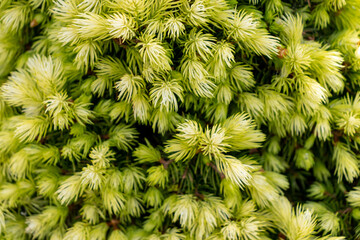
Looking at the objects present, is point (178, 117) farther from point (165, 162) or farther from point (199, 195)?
point (199, 195)

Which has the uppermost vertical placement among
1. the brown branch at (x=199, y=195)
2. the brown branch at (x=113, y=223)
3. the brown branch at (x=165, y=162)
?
the brown branch at (x=165, y=162)

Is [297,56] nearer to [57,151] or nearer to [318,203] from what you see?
[318,203]

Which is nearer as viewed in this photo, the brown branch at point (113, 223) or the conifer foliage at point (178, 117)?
the conifer foliage at point (178, 117)

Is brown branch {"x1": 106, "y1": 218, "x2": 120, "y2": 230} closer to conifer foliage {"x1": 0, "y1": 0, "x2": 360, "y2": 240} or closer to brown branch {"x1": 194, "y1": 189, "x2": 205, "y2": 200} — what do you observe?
conifer foliage {"x1": 0, "y1": 0, "x2": 360, "y2": 240}

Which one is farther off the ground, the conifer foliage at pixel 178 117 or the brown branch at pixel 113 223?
the conifer foliage at pixel 178 117

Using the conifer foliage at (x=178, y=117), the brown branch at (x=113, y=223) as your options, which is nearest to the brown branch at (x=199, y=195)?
the conifer foliage at (x=178, y=117)

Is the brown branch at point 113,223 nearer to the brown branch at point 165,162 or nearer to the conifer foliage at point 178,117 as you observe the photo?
the conifer foliage at point 178,117

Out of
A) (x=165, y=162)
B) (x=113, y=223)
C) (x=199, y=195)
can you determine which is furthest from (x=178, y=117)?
(x=113, y=223)

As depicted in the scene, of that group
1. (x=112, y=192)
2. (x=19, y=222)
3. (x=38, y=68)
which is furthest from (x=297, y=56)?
(x=19, y=222)

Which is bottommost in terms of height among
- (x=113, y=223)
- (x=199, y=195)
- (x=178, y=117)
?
(x=113, y=223)

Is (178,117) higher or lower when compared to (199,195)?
higher
